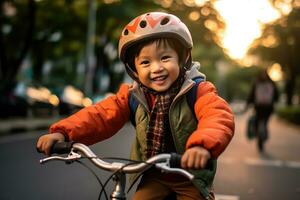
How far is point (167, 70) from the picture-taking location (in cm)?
302

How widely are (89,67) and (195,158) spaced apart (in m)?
27.9

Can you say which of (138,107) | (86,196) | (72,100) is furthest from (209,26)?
(138,107)

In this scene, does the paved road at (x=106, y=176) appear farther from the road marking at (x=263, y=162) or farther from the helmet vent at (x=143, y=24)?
the helmet vent at (x=143, y=24)

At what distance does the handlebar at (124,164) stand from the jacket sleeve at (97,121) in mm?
182

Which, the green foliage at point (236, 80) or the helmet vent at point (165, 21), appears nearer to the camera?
the helmet vent at point (165, 21)

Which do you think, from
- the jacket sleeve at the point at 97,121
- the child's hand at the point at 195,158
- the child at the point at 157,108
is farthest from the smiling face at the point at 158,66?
the child's hand at the point at 195,158

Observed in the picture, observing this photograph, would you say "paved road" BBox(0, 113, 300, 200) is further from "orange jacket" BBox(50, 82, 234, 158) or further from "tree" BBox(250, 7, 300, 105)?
"tree" BBox(250, 7, 300, 105)

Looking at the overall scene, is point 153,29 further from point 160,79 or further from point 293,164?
point 293,164

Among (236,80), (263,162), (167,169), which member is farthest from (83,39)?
(236,80)

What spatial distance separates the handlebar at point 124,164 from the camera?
→ 2391 millimetres

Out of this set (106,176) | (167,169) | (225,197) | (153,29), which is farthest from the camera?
(106,176)

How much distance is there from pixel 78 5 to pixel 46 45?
2792 millimetres

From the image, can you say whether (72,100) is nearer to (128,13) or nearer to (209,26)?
(128,13)

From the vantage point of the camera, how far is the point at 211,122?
2.76 meters
